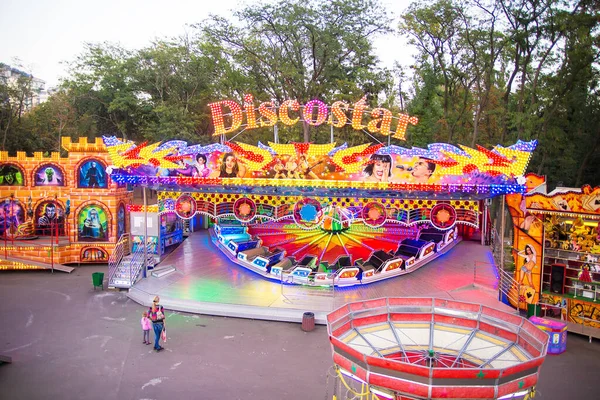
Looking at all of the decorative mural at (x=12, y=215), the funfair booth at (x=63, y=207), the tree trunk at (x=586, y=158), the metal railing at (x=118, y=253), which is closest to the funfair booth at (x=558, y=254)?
the tree trunk at (x=586, y=158)

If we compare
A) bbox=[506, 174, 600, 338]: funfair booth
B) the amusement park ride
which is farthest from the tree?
bbox=[506, 174, 600, 338]: funfair booth

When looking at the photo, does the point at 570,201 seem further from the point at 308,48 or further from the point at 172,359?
the point at 308,48

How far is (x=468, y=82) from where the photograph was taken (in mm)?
36656

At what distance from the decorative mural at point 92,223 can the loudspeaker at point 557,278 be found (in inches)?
832

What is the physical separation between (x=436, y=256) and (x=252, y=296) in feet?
32.8

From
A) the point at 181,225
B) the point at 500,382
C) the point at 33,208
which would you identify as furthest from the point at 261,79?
the point at 500,382

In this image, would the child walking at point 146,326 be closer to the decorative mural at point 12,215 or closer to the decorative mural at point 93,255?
the decorative mural at point 93,255

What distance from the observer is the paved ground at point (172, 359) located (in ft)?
37.9

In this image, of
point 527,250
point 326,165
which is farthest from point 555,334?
point 326,165

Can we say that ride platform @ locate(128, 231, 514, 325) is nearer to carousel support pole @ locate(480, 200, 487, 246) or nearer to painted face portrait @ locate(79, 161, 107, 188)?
carousel support pole @ locate(480, 200, 487, 246)

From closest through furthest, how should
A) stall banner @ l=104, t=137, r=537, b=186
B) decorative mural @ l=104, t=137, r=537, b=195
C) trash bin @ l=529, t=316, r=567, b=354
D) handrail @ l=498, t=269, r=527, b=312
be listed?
trash bin @ l=529, t=316, r=567, b=354, handrail @ l=498, t=269, r=527, b=312, decorative mural @ l=104, t=137, r=537, b=195, stall banner @ l=104, t=137, r=537, b=186

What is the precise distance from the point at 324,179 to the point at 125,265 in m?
9.75

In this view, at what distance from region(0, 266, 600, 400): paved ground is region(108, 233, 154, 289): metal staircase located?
1777 mm

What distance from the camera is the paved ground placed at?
37.9 feet
